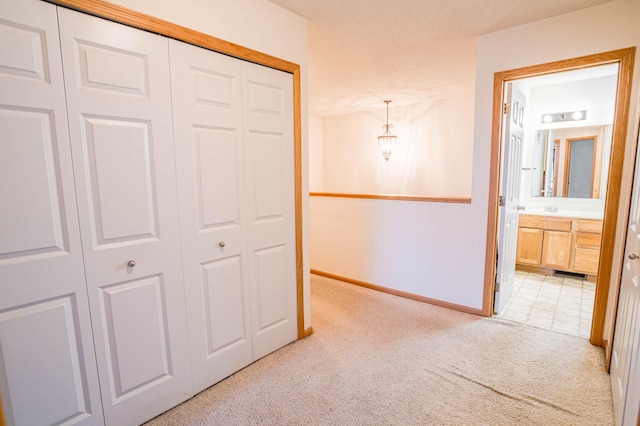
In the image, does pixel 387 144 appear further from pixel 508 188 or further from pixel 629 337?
pixel 629 337

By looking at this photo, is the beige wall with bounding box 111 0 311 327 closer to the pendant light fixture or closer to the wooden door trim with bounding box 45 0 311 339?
the wooden door trim with bounding box 45 0 311 339

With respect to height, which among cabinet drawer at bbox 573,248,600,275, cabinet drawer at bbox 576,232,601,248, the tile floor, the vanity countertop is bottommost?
the tile floor

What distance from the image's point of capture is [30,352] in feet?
4.15

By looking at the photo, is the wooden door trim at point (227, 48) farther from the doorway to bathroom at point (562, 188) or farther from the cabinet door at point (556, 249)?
the cabinet door at point (556, 249)

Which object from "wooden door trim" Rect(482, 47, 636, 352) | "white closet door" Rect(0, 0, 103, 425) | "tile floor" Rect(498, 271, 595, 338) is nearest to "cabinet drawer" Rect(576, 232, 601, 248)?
"tile floor" Rect(498, 271, 595, 338)

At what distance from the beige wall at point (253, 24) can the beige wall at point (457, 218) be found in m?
1.22

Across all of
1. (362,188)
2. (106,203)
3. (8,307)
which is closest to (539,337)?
(106,203)

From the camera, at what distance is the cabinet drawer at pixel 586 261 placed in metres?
3.50

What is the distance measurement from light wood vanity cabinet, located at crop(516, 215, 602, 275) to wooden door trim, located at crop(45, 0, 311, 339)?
3095 millimetres

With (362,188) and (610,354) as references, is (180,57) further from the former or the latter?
(362,188)

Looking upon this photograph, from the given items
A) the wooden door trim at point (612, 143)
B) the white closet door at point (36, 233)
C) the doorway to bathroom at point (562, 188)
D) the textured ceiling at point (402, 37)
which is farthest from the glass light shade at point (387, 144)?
the white closet door at point (36, 233)

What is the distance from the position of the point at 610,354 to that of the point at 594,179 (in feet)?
8.57

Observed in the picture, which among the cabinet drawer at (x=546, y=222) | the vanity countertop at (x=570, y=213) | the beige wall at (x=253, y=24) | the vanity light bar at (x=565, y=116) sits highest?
the beige wall at (x=253, y=24)

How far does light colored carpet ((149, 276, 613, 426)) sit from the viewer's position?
64.9 inches
